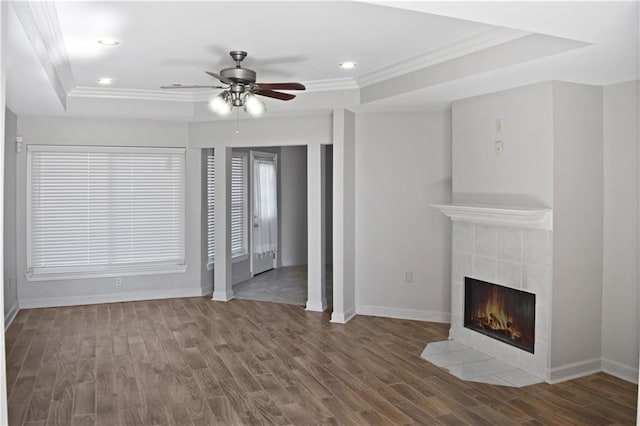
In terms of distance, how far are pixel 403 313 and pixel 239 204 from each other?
3335mm

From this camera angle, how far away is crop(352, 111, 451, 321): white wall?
596 cm

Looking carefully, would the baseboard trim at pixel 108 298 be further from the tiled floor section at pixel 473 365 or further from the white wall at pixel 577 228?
the white wall at pixel 577 228

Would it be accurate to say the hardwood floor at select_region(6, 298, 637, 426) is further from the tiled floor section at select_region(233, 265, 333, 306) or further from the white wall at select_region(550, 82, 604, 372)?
the tiled floor section at select_region(233, 265, 333, 306)

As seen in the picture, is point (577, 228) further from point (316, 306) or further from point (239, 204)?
point (239, 204)

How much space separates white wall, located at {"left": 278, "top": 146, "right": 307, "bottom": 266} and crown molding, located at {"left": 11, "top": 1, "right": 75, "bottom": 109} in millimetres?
4898

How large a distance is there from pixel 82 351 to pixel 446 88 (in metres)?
4.07

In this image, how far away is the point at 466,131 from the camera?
509cm

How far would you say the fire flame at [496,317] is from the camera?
4.68 m

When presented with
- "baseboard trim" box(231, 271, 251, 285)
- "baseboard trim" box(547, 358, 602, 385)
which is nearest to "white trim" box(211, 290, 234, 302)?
"baseboard trim" box(231, 271, 251, 285)

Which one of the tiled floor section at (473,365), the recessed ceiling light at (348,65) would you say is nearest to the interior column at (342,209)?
the recessed ceiling light at (348,65)

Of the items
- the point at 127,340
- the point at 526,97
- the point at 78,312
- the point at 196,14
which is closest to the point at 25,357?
the point at 127,340

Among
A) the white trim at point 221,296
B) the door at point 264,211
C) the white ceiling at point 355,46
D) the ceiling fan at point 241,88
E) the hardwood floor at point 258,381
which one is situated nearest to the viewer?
the white ceiling at point 355,46

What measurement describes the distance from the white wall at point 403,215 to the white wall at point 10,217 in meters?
3.90

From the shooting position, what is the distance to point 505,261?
15.2 feet
